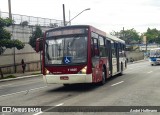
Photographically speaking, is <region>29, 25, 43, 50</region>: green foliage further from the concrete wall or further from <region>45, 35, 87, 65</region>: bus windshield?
<region>45, 35, 87, 65</region>: bus windshield

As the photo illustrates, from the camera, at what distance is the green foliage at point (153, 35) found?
164 meters

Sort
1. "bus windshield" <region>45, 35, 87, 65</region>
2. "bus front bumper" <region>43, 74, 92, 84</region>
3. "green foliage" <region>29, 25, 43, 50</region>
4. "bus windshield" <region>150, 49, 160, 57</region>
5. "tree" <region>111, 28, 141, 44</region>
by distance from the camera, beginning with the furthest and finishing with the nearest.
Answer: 1. "tree" <region>111, 28, 141, 44</region>
2. "bus windshield" <region>150, 49, 160, 57</region>
3. "green foliage" <region>29, 25, 43, 50</region>
4. "bus windshield" <region>45, 35, 87, 65</region>
5. "bus front bumper" <region>43, 74, 92, 84</region>

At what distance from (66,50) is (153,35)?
157033 millimetres

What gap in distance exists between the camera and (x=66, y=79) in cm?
1534

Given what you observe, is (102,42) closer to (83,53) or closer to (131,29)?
(83,53)

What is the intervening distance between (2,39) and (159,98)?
21256 millimetres

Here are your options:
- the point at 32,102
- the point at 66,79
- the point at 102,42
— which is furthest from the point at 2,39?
the point at 32,102

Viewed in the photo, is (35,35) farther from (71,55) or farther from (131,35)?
(131,35)

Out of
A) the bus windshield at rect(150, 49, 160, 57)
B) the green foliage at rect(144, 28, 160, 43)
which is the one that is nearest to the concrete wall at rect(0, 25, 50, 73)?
the bus windshield at rect(150, 49, 160, 57)

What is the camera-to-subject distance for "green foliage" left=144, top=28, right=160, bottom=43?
164 m

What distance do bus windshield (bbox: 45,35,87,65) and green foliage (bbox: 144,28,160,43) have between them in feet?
503

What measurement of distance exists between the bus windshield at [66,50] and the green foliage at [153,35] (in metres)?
153

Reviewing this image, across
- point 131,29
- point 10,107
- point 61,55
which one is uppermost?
point 131,29

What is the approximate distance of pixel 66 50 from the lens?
50.5 feet
